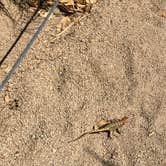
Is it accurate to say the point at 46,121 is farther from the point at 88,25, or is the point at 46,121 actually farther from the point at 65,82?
the point at 88,25

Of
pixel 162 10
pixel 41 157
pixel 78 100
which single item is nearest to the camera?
pixel 41 157

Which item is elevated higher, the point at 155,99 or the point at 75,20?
the point at 75,20

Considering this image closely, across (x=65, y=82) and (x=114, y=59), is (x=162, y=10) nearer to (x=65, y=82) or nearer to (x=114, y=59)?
(x=114, y=59)

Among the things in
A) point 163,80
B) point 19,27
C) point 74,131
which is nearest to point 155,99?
point 163,80

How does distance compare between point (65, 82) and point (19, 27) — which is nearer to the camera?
point (65, 82)

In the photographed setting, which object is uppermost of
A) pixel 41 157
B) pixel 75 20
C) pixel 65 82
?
pixel 75 20

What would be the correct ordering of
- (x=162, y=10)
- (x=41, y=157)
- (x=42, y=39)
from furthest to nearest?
(x=162, y=10), (x=42, y=39), (x=41, y=157)
